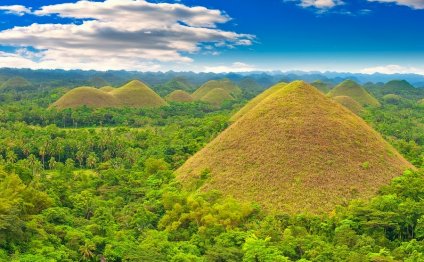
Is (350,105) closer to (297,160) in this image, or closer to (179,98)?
(179,98)

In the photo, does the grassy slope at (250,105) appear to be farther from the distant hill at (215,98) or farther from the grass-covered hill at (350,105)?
the distant hill at (215,98)

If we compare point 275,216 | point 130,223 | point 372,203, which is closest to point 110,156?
point 130,223

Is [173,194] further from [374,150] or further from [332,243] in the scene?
[374,150]

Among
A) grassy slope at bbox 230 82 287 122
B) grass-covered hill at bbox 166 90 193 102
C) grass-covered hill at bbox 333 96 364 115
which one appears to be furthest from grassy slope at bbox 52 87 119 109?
grass-covered hill at bbox 333 96 364 115

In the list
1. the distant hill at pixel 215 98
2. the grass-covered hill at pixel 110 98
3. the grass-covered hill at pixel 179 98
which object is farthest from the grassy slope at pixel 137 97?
the distant hill at pixel 215 98

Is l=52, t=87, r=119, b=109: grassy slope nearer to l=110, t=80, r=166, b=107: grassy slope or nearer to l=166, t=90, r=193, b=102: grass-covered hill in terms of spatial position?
l=110, t=80, r=166, b=107: grassy slope

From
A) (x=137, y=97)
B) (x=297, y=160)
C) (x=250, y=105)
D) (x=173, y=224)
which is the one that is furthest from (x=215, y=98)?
(x=173, y=224)
